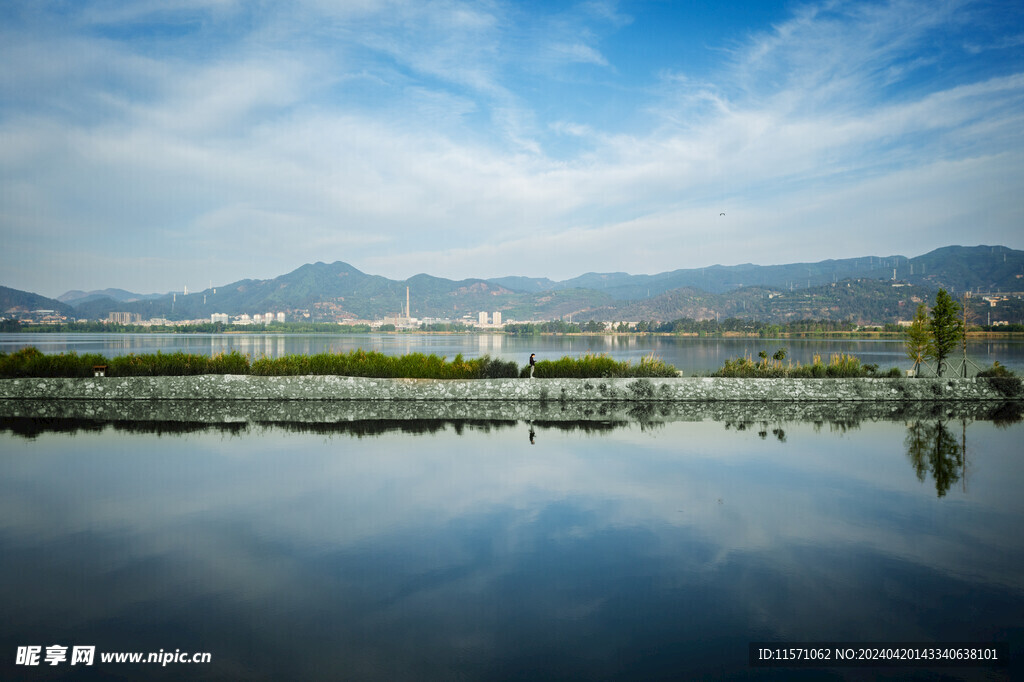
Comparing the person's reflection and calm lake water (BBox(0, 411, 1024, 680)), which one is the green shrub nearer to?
the person's reflection

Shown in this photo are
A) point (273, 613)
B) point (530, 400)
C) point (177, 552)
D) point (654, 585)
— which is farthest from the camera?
point (530, 400)

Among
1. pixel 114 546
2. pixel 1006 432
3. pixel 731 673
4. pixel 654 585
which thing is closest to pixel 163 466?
pixel 114 546

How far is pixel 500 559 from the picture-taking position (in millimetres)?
5086

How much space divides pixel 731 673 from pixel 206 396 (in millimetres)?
17246

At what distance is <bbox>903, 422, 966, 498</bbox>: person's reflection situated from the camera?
26.5 ft

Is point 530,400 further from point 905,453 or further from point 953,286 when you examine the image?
point 953,286

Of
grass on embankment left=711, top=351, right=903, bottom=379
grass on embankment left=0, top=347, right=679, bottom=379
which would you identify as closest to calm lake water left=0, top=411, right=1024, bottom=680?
grass on embankment left=0, top=347, right=679, bottom=379

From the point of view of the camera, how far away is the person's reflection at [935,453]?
8086 mm

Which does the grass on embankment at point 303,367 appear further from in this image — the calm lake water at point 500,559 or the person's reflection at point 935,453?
the calm lake water at point 500,559

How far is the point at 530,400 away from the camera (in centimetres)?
1661

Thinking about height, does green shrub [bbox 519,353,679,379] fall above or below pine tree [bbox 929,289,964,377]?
below

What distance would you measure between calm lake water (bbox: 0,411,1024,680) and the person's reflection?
4.0 inches

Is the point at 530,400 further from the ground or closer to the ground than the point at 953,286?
closer to the ground

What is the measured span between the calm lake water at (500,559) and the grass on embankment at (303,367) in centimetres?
887
